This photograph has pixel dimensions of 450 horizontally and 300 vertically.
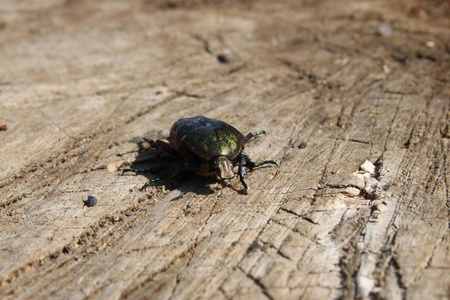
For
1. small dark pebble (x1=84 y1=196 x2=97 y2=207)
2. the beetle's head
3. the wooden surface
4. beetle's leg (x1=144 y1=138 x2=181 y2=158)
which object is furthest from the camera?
beetle's leg (x1=144 y1=138 x2=181 y2=158)

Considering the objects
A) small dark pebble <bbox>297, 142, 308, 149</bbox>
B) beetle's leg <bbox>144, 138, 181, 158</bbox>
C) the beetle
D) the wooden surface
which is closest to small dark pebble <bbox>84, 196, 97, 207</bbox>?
the wooden surface

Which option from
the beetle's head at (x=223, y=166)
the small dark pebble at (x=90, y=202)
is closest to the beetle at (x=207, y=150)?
the beetle's head at (x=223, y=166)

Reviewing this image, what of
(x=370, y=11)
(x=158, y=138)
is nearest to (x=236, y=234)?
(x=158, y=138)

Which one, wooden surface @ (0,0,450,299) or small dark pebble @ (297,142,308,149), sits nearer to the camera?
wooden surface @ (0,0,450,299)

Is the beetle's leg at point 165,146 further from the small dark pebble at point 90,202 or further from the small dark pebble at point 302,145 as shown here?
the small dark pebble at point 302,145

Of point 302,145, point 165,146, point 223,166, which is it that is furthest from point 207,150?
point 302,145

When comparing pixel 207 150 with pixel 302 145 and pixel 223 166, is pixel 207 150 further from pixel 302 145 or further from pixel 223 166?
pixel 302 145

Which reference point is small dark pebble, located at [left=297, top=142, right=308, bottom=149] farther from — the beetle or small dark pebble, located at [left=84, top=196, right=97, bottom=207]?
small dark pebble, located at [left=84, top=196, right=97, bottom=207]

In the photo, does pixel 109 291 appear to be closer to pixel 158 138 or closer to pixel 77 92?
pixel 158 138
